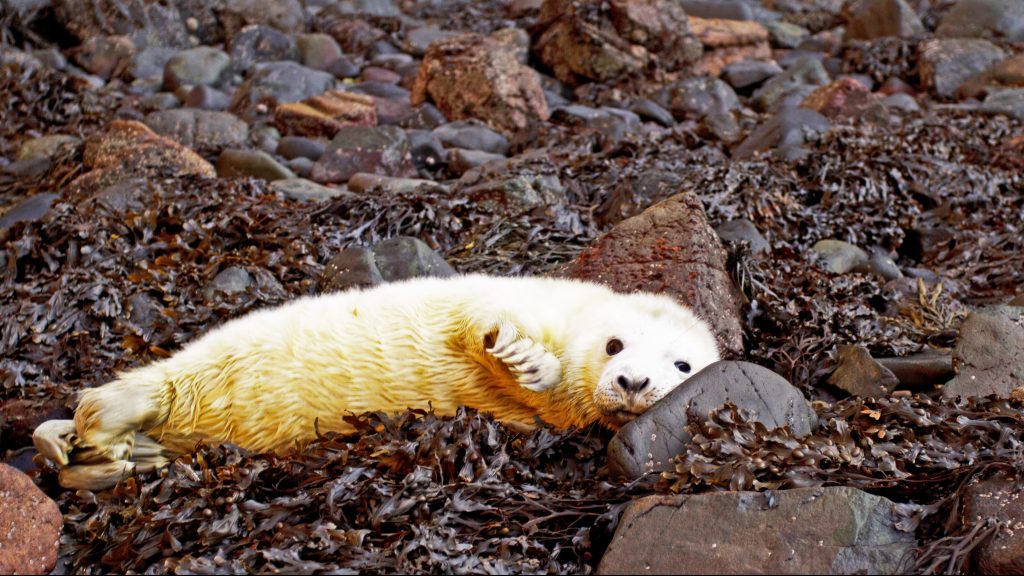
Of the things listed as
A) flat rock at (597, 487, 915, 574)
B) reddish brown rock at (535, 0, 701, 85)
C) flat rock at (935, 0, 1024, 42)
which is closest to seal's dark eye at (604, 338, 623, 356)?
flat rock at (597, 487, 915, 574)

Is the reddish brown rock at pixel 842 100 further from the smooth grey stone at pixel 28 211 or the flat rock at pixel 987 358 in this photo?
the smooth grey stone at pixel 28 211

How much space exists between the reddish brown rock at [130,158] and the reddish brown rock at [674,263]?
13.6ft

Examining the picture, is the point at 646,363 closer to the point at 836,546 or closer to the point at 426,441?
the point at 426,441

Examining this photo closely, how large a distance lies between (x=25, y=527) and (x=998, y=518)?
2958 mm

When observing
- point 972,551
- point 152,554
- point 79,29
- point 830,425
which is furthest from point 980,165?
point 79,29

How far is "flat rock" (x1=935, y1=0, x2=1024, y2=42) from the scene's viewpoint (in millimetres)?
14539

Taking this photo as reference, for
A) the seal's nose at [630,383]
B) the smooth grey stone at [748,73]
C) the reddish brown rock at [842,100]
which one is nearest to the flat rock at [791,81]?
the smooth grey stone at [748,73]

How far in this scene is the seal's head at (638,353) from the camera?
11.4ft

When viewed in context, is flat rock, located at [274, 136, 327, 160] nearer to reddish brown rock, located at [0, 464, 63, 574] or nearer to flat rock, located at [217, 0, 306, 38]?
flat rock, located at [217, 0, 306, 38]

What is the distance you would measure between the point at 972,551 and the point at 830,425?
2.56ft

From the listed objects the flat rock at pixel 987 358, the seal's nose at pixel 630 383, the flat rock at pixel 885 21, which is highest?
the seal's nose at pixel 630 383

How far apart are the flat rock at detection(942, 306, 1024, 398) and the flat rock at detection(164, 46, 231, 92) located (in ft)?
36.3

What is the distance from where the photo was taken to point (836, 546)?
2605 millimetres

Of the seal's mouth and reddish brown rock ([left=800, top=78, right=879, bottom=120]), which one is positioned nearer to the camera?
the seal's mouth
